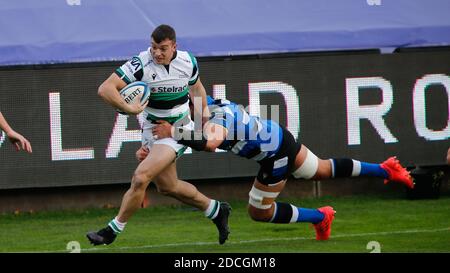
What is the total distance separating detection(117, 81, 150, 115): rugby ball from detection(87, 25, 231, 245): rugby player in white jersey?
2.4 inches

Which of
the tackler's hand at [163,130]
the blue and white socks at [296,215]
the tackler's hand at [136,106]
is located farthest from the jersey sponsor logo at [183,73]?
the blue and white socks at [296,215]

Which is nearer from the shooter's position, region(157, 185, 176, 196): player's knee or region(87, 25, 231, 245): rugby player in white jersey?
region(87, 25, 231, 245): rugby player in white jersey

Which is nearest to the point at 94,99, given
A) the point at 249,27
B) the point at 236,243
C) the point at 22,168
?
the point at 22,168

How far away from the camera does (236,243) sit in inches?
472

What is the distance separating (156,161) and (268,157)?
1086mm

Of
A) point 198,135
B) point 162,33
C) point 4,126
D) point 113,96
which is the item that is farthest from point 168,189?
point 4,126

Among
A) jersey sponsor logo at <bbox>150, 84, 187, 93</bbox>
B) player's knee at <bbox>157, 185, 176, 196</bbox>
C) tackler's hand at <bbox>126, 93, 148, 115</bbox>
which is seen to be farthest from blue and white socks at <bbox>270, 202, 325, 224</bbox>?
tackler's hand at <bbox>126, 93, 148, 115</bbox>

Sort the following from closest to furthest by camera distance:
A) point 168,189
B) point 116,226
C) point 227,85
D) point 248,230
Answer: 1. point 116,226
2. point 168,189
3. point 248,230
4. point 227,85

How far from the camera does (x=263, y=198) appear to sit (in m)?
11.5

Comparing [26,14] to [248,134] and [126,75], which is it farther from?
[248,134]

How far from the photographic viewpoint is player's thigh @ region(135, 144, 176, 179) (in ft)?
36.8

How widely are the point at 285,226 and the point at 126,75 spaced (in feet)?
9.44

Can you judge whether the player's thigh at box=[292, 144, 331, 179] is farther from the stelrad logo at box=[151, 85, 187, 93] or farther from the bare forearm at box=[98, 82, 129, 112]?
the bare forearm at box=[98, 82, 129, 112]

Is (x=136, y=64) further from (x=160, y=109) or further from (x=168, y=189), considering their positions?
(x=168, y=189)
